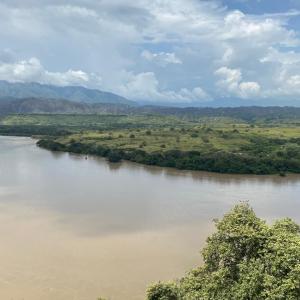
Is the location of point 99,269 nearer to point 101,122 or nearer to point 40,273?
point 40,273

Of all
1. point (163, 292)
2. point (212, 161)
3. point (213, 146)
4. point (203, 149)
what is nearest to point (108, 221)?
point (163, 292)

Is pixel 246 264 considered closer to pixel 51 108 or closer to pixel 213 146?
pixel 213 146

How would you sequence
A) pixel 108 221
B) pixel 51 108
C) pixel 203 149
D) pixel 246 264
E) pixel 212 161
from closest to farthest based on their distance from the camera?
pixel 246 264 < pixel 108 221 < pixel 212 161 < pixel 203 149 < pixel 51 108

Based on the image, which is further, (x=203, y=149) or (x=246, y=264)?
(x=203, y=149)

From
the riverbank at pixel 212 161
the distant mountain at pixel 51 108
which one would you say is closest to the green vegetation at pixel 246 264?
the riverbank at pixel 212 161

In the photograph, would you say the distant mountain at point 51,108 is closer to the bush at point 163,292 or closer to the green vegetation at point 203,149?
the green vegetation at point 203,149

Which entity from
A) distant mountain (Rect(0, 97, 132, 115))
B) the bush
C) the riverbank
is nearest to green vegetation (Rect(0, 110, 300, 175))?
the riverbank

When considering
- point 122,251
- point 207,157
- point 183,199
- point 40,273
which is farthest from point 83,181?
point 40,273
